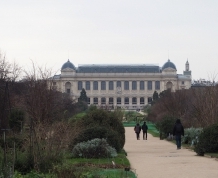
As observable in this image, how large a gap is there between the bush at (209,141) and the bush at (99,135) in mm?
2946

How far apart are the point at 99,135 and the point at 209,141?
13.0 feet

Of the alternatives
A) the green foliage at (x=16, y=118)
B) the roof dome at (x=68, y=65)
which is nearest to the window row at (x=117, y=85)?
the roof dome at (x=68, y=65)

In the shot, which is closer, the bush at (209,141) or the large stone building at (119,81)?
the bush at (209,141)

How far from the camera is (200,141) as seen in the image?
20938mm

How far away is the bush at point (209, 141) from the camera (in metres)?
20.8

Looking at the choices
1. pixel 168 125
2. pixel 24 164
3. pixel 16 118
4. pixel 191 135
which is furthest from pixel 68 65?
pixel 24 164

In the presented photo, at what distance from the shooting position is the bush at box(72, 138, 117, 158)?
62.0 ft

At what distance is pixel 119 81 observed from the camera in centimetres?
13762

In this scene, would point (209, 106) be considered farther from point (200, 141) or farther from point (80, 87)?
point (80, 87)

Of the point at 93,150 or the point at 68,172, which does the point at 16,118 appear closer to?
the point at 93,150

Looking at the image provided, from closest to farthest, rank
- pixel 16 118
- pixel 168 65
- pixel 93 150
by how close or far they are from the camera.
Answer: pixel 93 150, pixel 16 118, pixel 168 65

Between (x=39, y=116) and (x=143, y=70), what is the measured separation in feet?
371

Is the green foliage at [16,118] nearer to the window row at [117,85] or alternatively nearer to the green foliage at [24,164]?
the green foliage at [24,164]

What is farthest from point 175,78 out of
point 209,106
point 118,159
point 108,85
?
point 118,159
